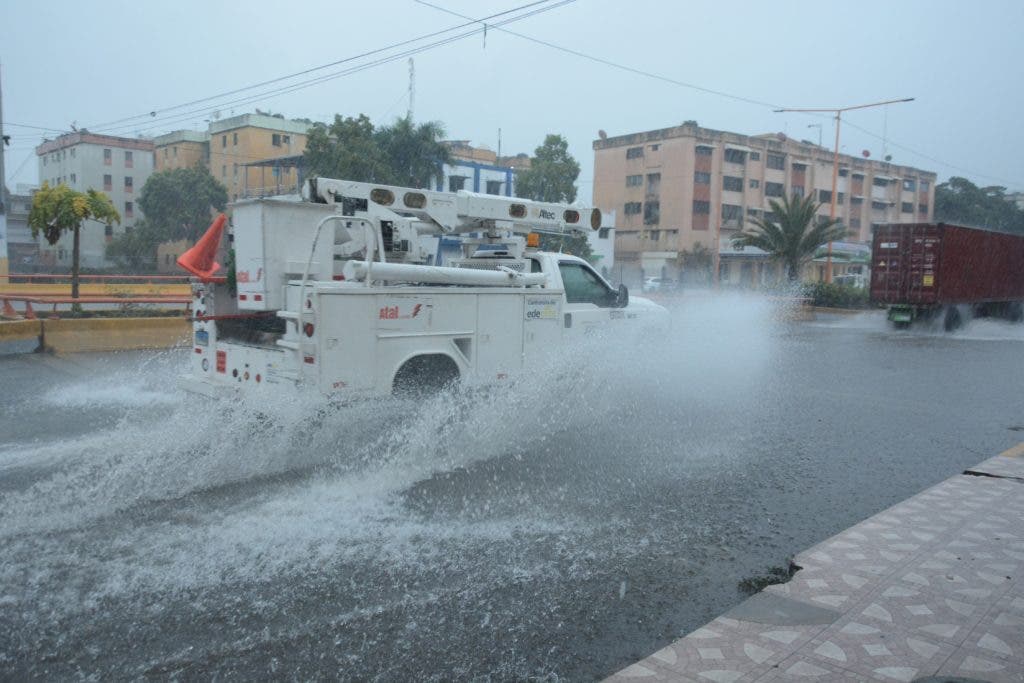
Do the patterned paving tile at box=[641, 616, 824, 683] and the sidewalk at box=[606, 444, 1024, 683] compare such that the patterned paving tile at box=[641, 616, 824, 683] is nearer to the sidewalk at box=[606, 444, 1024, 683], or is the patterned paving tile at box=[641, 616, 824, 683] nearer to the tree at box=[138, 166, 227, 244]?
the sidewalk at box=[606, 444, 1024, 683]

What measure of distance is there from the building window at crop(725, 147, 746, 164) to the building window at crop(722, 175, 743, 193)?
1.15 metres

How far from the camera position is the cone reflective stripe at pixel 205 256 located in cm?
711

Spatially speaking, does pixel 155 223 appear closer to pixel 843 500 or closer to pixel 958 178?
pixel 843 500

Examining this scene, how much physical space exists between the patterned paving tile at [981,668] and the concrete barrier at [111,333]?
39.1ft

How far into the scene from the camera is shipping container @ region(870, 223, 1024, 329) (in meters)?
22.1

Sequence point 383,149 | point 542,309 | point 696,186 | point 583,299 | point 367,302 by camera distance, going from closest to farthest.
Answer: point 367,302
point 542,309
point 583,299
point 383,149
point 696,186

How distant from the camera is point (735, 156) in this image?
58.3 metres

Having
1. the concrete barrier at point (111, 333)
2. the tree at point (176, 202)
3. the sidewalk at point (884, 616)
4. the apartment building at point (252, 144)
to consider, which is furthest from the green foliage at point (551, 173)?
the sidewalk at point (884, 616)

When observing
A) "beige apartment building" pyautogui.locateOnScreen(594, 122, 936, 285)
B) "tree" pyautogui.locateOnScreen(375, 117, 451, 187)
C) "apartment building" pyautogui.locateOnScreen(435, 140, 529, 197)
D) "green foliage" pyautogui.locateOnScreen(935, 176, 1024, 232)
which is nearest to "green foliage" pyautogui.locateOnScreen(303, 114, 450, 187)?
"tree" pyautogui.locateOnScreen(375, 117, 451, 187)

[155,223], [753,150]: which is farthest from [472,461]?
[753,150]

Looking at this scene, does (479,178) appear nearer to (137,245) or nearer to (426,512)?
(137,245)

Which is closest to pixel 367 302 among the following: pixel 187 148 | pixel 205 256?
pixel 205 256

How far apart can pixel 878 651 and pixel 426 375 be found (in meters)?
4.59

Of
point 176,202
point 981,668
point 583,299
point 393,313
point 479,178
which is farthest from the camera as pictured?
point 176,202
